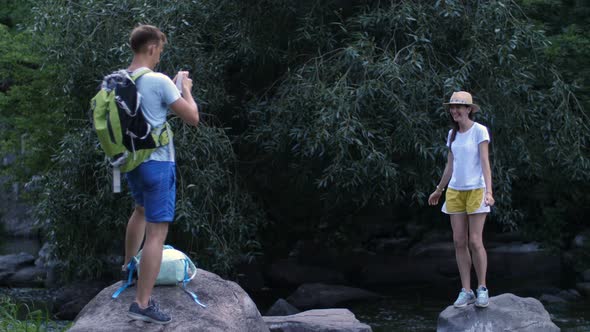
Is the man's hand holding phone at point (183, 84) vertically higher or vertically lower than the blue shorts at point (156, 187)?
higher

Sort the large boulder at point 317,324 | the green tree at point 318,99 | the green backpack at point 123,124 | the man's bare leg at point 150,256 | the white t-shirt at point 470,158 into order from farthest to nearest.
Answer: the green tree at point 318,99, the large boulder at point 317,324, the white t-shirt at point 470,158, the man's bare leg at point 150,256, the green backpack at point 123,124

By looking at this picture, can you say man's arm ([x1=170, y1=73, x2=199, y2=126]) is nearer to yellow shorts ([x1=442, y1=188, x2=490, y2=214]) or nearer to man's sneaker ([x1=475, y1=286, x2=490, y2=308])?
yellow shorts ([x1=442, y1=188, x2=490, y2=214])

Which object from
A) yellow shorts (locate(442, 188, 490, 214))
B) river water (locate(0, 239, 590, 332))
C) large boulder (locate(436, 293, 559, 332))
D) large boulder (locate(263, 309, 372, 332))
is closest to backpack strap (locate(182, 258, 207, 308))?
large boulder (locate(263, 309, 372, 332))

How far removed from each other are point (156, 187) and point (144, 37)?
32.3 inches

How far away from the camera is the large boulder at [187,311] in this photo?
483 cm

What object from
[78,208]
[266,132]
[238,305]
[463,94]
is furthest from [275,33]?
[238,305]

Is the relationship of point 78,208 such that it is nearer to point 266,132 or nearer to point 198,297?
point 266,132

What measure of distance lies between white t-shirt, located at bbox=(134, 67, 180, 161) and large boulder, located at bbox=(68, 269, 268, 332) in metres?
0.96

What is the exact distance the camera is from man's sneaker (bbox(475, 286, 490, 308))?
23.2 ft

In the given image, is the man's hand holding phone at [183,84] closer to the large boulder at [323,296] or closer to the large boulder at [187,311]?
the large boulder at [187,311]

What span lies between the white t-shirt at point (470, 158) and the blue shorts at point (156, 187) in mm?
2991

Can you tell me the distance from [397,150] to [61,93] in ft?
17.5

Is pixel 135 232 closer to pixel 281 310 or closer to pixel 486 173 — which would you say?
pixel 486 173

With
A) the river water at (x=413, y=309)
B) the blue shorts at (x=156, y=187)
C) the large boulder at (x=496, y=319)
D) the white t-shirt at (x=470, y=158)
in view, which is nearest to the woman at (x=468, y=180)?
the white t-shirt at (x=470, y=158)
